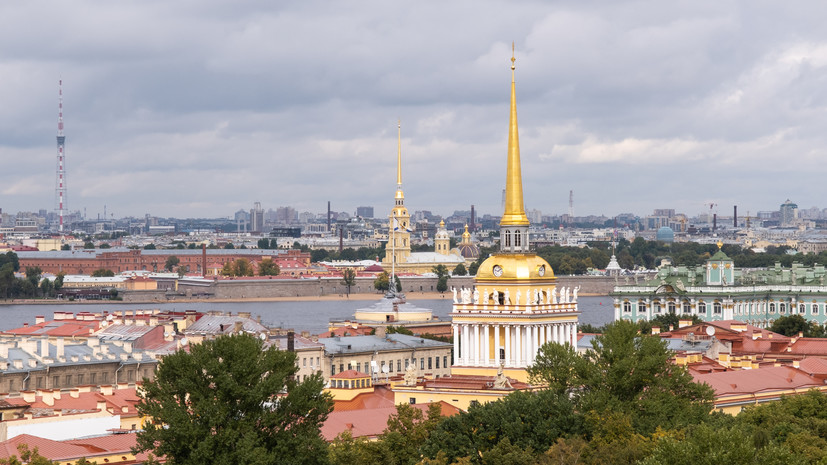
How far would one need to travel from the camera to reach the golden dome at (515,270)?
4081 centimetres

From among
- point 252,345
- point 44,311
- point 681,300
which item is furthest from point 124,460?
point 44,311

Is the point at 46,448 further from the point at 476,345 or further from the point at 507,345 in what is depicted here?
the point at 507,345

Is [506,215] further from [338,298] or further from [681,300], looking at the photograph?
[338,298]

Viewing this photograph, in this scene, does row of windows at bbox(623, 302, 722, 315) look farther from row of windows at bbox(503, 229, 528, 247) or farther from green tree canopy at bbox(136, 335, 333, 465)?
green tree canopy at bbox(136, 335, 333, 465)

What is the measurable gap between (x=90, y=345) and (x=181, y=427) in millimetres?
29128

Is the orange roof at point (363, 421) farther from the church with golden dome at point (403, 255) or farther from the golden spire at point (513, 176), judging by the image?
the church with golden dome at point (403, 255)

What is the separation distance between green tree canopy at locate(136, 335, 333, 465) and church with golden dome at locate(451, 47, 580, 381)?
35.1 feet

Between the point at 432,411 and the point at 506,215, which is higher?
the point at 506,215

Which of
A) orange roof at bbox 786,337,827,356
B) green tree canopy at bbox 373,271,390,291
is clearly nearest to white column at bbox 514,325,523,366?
orange roof at bbox 786,337,827,356

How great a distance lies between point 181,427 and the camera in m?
28.2

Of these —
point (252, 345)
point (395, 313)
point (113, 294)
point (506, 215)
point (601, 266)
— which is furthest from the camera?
point (601, 266)

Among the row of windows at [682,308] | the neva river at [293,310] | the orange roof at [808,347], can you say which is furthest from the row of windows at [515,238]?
the neva river at [293,310]

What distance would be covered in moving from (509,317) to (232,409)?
1243 cm

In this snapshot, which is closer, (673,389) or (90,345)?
(673,389)
